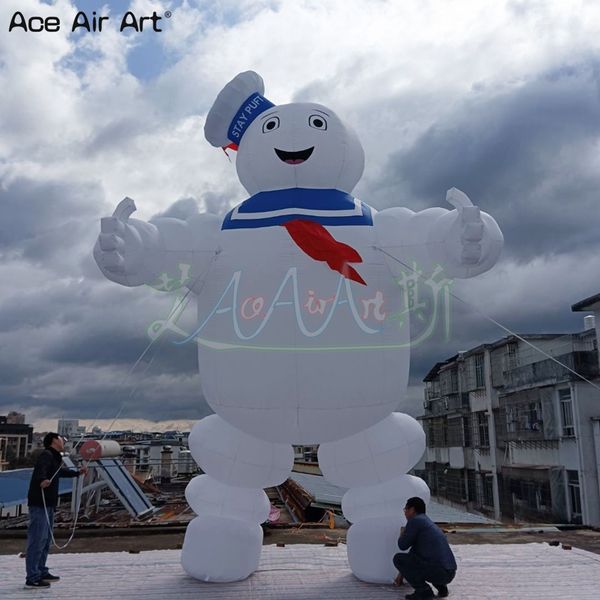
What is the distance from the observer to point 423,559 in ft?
12.3

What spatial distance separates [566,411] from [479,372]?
293 inches

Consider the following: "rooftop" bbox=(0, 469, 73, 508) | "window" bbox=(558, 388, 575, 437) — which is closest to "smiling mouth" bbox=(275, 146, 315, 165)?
"rooftop" bbox=(0, 469, 73, 508)

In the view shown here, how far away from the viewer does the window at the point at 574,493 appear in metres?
15.4

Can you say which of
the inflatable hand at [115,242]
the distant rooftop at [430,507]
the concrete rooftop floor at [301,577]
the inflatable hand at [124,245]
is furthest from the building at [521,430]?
the inflatable hand at [115,242]

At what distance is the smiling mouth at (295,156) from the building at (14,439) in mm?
57147

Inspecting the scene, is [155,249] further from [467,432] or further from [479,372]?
[467,432]

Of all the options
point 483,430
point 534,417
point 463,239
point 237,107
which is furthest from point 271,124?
point 483,430

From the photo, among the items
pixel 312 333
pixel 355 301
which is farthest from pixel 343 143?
pixel 312 333

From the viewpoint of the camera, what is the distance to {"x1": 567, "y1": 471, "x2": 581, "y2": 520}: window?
1543 centimetres

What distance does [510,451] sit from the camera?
2019cm

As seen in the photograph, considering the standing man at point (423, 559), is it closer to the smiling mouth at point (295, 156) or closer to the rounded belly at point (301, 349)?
the rounded belly at point (301, 349)

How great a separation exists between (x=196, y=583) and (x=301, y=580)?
2.56 feet

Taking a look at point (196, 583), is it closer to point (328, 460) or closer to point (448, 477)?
point (328, 460)

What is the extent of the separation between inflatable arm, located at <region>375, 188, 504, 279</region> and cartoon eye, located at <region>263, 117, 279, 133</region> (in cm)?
103
